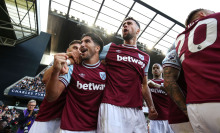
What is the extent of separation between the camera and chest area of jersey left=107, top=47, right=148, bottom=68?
1.79m

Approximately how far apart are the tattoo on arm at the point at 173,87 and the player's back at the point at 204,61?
0.92 ft

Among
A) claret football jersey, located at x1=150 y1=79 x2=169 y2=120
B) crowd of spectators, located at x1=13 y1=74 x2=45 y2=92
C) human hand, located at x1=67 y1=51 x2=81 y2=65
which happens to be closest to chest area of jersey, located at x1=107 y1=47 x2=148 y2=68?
human hand, located at x1=67 y1=51 x2=81 y2=65

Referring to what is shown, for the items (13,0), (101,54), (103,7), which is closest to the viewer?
(101,54)

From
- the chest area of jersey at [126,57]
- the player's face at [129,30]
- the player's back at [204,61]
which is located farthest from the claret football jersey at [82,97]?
the player's back at [204,61]

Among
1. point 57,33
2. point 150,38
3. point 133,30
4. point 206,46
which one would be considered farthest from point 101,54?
point 57,33

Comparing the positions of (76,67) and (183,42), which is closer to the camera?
(183,42)

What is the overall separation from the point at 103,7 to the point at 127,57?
10572mm

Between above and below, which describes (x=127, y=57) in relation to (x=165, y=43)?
below

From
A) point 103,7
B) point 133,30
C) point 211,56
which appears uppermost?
point 103,7

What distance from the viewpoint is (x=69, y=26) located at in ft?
45.6

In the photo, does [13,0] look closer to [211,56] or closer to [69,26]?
[69,26]

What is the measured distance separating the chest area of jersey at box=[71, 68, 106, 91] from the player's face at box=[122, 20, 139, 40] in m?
0.80

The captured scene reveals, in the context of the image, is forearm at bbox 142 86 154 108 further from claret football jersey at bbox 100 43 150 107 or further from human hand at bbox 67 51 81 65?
human hand at bbox 67 51 81 65

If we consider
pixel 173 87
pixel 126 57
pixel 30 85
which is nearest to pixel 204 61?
pixel 173 87
